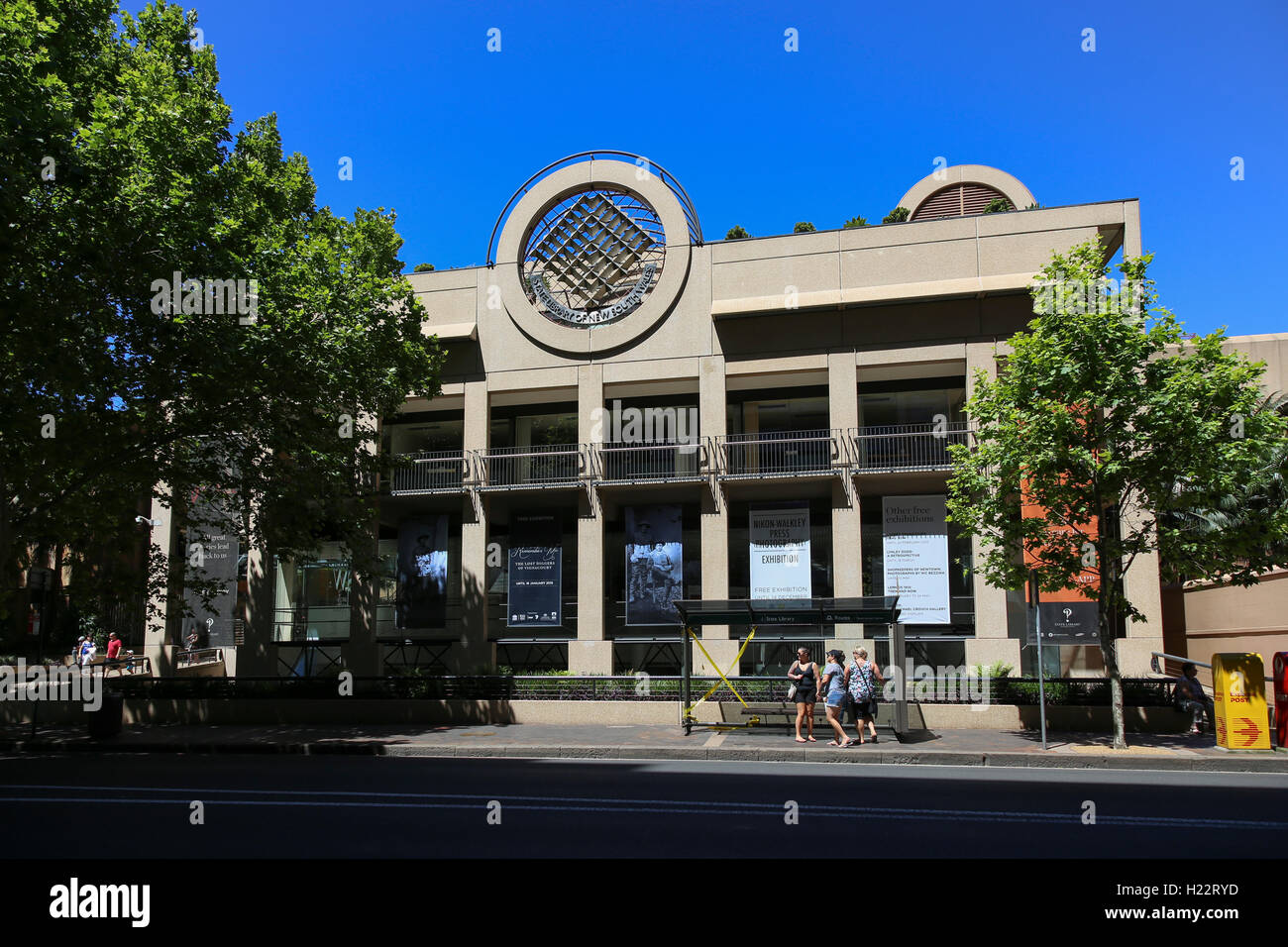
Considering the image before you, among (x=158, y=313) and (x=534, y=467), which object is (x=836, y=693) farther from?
(x=158, y=313)

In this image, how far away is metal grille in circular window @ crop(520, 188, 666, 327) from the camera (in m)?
26.2

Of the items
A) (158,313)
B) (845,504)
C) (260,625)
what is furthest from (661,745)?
(260,625)

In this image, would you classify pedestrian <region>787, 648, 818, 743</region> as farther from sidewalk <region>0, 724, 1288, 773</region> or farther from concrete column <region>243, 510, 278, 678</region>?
concrete column <region>243, 510, 278, 678</region>

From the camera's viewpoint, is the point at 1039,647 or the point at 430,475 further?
the point at 430,475

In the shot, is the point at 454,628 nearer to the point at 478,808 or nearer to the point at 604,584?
the point at 604,584

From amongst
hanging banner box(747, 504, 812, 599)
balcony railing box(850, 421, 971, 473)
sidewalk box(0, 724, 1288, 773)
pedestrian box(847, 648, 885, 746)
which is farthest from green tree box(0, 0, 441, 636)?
balcony railing box(850, 421, 971, 473)

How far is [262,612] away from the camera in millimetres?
26531

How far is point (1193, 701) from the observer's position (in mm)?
17516

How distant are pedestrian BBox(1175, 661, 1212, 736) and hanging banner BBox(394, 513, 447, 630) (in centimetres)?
1833

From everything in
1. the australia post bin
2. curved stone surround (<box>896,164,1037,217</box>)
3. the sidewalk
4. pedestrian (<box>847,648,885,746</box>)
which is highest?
curved stone surround (<box>896,164,1037,217</box>)

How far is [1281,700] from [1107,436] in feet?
17.1

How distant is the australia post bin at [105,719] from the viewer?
18328mm

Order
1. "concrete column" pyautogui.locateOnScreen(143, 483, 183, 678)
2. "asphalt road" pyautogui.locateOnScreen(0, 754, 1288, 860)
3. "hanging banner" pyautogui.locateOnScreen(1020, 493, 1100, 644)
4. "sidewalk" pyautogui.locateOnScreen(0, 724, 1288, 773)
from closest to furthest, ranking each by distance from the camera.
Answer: "asphalt road" pyautogui.locateOnScreen(0, 754, 1288, 860) < "sidewalk" pyautogui.locateOnScreen(0, 724, 1288, 773) < "hanging banner" pyautogui.locateOnScreen(1020, 493, 1100, 644) < "concrete column" pyautogui.locateOnScreen(143, 483, 183, 678)
